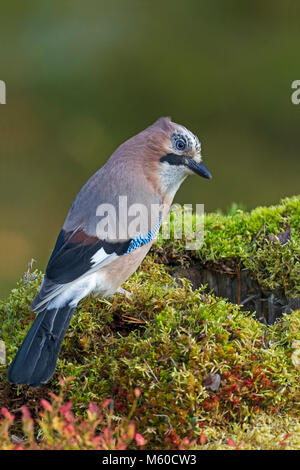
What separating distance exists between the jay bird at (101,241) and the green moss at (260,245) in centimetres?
50

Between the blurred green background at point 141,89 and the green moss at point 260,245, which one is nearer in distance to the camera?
the green moss at point 260,245

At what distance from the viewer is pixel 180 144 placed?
318 centimetres

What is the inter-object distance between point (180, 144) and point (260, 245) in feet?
2.58

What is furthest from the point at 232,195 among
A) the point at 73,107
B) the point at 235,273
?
the point at 235,273

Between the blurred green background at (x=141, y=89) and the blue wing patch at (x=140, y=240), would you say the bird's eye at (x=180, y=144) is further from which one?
the blurred green background at (x=141, y=89)

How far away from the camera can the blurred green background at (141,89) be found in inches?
262

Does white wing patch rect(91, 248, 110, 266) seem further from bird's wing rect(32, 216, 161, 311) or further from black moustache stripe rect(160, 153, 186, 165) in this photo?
black moustache stripe rect(160, 153, 186, 165)

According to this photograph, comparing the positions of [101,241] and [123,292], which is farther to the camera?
[123,292]

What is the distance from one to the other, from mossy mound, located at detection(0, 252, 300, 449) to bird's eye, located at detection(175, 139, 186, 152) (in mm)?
728

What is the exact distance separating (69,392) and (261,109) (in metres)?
5.01

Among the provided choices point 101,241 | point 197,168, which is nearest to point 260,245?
point 197,168

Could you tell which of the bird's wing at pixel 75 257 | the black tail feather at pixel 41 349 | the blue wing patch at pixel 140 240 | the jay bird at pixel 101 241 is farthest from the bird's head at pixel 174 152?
the black tail feather at pixel 41 349

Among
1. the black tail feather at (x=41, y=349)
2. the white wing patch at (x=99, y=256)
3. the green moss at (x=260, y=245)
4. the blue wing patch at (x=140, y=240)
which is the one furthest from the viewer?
the green moss at (x=260, y=245)

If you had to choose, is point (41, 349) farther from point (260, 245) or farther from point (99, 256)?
point (260, 245)
